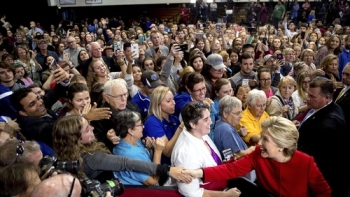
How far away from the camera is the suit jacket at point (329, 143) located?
2170mm

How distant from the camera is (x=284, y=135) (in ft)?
5.78

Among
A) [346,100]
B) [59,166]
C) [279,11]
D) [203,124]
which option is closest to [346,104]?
[346,100]

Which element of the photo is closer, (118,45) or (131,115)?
(131,115)

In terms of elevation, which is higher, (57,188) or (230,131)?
(57,188)

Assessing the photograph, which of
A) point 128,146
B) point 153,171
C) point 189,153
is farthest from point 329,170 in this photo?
point 128,146

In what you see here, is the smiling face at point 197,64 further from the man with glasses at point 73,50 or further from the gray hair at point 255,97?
the man with glasses at point 73,50

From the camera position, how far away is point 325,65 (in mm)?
3977

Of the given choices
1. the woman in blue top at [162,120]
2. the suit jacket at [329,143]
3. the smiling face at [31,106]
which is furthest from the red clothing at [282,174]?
the smiling face at [31,106]

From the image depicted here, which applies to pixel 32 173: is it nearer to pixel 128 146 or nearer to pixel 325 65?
pixel 128 146

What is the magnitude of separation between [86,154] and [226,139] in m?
1.01

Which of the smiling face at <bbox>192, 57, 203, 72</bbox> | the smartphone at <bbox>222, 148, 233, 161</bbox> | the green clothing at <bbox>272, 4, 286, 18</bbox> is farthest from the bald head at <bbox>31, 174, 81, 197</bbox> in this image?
the green clothing at <bbox>272, 4, 286, 18</bbox>

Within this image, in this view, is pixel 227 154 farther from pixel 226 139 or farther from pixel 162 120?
pixel 162 120

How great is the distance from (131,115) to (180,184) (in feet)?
1.89

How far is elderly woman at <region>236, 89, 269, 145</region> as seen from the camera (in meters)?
2.62
